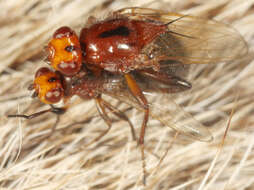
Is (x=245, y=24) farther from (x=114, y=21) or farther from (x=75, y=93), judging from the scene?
(x=75, y=93)

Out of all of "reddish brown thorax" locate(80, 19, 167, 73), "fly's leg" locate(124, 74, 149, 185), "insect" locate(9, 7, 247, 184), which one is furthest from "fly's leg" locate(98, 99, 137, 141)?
"reddish brown thorax" locate(80, 19, 167, 73)

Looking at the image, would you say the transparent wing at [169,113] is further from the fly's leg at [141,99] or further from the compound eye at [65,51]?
the compound eye at [65,51]

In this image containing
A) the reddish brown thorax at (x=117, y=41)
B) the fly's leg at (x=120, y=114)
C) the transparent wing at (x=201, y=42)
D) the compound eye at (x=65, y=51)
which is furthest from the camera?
the fly's leg at (x=120, y=114)

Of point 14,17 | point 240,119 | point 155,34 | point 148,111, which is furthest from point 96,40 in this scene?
point 240,119

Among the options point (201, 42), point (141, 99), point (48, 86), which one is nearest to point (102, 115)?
point (141, 99)

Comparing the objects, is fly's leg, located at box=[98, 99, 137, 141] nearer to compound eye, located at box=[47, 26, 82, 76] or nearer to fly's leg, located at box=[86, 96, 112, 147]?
fly's leg, located at box=[86, 96, 112, 147]

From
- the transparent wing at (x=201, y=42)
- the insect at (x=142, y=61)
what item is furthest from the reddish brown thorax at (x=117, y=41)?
the transparent wing at (x=201, y=42)
